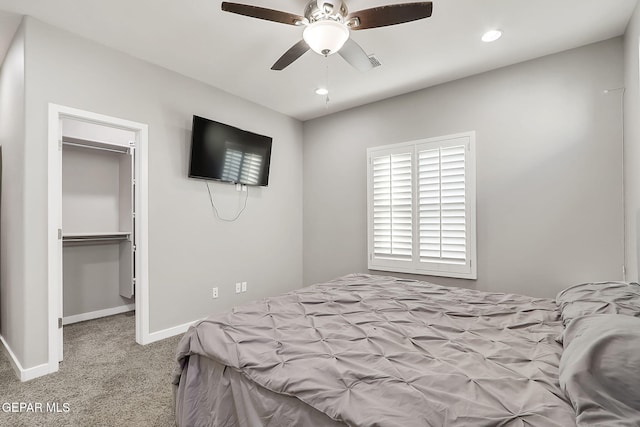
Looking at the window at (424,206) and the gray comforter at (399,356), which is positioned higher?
the window at (424,206)

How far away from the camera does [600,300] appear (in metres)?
1.62

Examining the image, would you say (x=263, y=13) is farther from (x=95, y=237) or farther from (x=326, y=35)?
(x=95, y=237)

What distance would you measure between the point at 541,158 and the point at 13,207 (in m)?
4.72

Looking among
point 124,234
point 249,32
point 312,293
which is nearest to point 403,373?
point 312,293

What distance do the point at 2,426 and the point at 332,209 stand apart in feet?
11.9

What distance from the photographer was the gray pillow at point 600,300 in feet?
4.85

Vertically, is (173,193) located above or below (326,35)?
below

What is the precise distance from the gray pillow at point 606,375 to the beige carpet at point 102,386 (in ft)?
6.81

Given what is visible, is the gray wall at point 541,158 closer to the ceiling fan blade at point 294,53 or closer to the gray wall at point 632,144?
the gray wall at point 632,144

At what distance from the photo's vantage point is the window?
3367 mm

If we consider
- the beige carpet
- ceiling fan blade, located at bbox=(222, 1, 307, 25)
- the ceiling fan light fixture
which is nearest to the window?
the ceiling fan light fixture

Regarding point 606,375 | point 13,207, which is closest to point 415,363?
point 606,375

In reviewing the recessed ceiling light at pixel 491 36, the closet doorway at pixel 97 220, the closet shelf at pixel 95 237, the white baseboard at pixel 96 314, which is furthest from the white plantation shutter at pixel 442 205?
the white baseboard at pixel 96 314

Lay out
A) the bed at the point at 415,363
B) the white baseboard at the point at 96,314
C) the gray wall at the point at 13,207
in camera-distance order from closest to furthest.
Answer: the bed at the point at 415,363, the gray wall at the point at 13,207, the white baseboard at the point at 96,314
